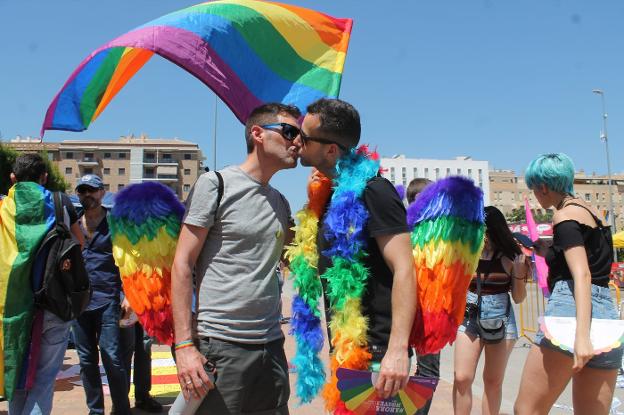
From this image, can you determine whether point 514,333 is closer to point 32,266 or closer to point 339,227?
point 339,227

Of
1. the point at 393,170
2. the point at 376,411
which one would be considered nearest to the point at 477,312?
the point at 376,411

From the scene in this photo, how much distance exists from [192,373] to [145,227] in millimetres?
739

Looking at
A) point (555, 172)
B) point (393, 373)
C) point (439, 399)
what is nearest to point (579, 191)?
point (439, 399)

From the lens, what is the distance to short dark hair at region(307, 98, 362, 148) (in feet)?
8.14

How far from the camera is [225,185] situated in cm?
253

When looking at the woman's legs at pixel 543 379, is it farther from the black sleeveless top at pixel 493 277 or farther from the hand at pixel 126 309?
the hand at pixel 126 309

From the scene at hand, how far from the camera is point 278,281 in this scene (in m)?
2.79

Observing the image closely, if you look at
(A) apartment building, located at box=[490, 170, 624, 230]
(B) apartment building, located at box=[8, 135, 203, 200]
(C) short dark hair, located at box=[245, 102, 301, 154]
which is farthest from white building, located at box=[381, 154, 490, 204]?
(C) short dark hair, located at box=[245, 102, 301, 154]

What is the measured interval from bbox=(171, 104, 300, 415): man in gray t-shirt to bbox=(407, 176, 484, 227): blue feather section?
694 millimetres

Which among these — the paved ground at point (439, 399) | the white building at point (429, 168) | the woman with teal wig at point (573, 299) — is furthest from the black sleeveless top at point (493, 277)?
the white building at point (429, 168)

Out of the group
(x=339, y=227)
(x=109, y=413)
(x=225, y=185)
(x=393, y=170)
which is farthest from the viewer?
(x=393, y=170)

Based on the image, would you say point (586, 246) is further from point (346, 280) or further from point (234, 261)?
point (234, 261)

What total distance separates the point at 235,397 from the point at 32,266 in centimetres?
184

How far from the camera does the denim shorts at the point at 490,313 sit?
4160 mm
